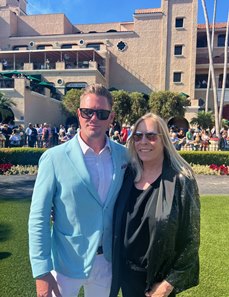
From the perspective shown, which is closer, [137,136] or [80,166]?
[80,166]

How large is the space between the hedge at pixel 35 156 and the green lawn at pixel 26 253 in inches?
207

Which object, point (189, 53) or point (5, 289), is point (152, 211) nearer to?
point (5, 289)

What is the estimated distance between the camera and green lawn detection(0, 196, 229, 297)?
11.6ft

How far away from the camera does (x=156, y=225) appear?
1866mm

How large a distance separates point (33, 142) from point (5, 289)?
45.5 feet

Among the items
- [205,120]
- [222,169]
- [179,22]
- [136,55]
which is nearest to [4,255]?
[222,169]


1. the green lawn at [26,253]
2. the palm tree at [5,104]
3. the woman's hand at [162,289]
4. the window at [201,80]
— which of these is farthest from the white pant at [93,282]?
the window at [201,80]

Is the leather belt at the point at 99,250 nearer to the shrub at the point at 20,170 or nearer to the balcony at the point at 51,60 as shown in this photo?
the shrub at the point at 20,170

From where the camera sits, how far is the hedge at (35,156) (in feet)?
39.8

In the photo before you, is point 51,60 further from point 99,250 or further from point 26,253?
point 99,250

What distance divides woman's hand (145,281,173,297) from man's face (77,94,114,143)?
1002 millimetres

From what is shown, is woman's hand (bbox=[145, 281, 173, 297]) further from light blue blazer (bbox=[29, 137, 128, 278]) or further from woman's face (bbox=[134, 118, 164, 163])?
woman's face (bbox=[134, 118, 164, 163])

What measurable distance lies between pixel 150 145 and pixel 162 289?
0.92 m

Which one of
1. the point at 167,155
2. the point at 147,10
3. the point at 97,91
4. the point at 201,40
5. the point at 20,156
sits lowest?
the point at 20,156
